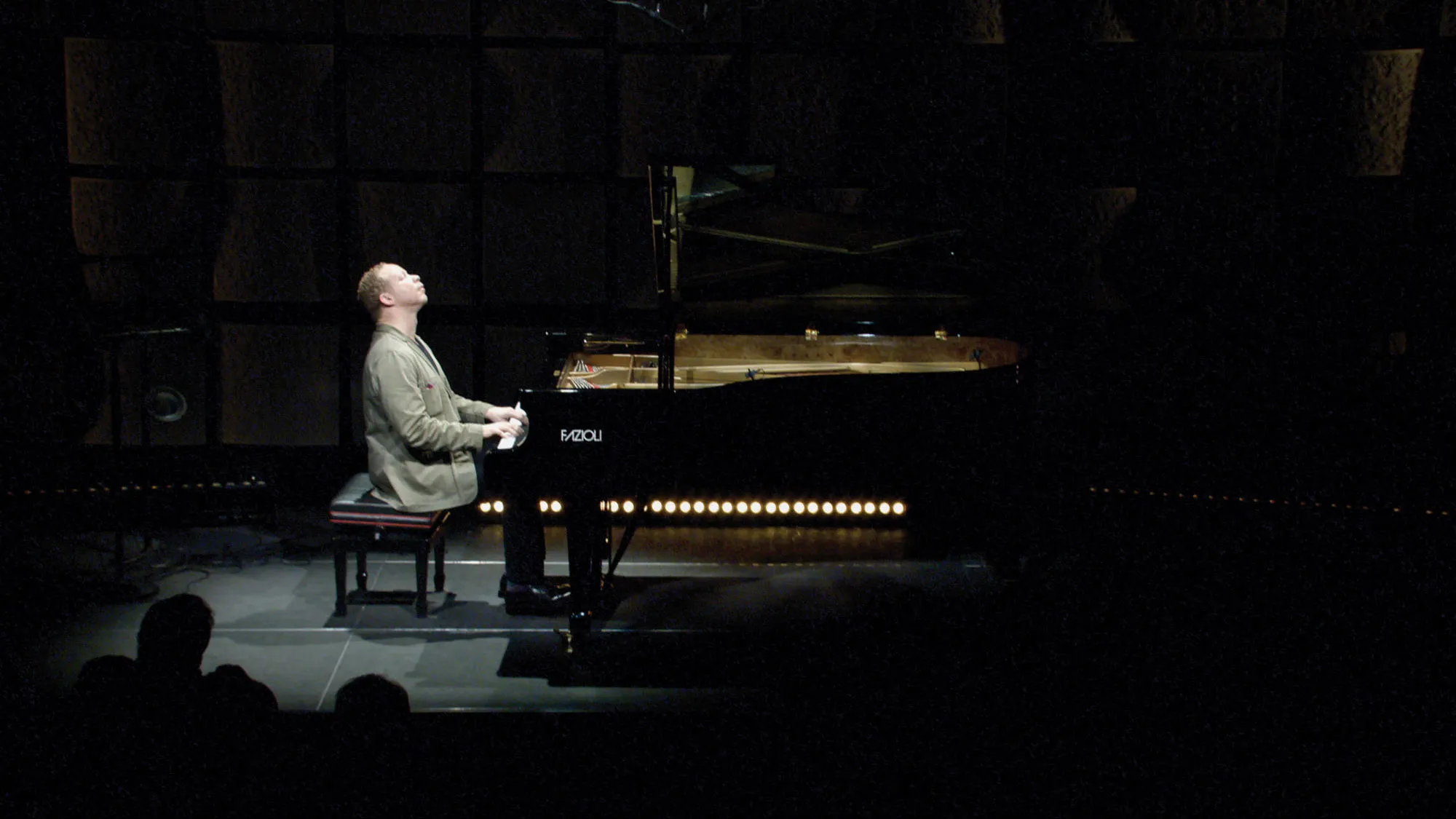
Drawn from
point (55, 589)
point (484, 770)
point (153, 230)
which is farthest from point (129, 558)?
point (484, 770)

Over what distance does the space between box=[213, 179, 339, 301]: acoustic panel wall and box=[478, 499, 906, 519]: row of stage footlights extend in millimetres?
1469

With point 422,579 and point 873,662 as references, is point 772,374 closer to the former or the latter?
point 873,662

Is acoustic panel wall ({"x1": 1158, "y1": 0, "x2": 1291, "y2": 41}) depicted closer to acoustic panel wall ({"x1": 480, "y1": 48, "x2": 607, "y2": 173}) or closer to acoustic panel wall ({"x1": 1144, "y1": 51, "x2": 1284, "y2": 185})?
acoustic panel wall ({"x1": 1144, "y1": 51, "x2": 1284, "y2": 185})

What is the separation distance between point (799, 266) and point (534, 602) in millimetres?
1593

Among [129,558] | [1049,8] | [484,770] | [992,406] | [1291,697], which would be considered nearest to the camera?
[484,770]

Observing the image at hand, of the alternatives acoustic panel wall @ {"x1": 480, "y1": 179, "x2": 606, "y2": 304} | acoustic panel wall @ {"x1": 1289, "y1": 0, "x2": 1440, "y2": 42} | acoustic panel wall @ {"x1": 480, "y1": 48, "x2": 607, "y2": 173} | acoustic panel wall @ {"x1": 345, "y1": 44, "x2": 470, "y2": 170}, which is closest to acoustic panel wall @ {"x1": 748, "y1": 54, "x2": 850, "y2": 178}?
acoustic panel wall @ {"x1": 480, "y1": 48, "x2": 607, "y2": 173}

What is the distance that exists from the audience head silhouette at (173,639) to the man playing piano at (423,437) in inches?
84.4

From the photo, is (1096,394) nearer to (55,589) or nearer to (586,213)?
(586,213)

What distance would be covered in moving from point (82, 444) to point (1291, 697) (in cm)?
560

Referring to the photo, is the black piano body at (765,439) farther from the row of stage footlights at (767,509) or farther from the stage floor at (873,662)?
the row of stage footlights at (767,509)

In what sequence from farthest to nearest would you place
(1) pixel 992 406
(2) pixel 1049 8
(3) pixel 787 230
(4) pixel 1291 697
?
(2) pixel 1049 8
(3) pixel 787 230
(1) pixel 992 406
(4) pixel 1291 697

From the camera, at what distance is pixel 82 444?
604cm

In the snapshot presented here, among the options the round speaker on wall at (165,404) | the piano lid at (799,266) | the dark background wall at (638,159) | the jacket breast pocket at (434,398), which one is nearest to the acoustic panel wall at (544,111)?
the dark background wall at (638,159)

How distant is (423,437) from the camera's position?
434 centimetres
